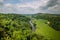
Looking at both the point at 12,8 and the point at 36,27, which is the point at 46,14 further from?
the point at 12,8

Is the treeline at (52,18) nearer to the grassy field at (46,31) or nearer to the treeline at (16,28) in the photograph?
the grassy field at (46,31)

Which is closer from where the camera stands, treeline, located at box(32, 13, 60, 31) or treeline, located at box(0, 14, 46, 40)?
treeline, located at box(0, 14, 46, 40)

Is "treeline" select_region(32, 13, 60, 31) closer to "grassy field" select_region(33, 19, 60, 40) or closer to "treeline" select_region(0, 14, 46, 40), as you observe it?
"grassy field" select_region(33, 19, 60, 40)

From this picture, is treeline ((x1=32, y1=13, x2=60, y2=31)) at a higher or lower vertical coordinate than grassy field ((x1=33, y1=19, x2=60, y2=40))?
higher

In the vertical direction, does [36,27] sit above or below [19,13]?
below

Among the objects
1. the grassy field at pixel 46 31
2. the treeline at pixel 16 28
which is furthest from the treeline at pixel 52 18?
the treeline at pixel 16 28

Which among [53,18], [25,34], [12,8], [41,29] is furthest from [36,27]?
[12,8]

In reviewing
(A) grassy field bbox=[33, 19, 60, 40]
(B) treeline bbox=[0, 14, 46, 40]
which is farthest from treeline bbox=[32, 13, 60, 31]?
(B) treeline bbox=[0, 14, 46, 40]

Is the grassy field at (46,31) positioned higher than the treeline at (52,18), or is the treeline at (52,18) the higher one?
the treeline at (52,18)
